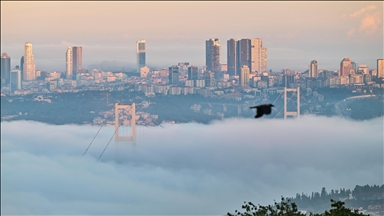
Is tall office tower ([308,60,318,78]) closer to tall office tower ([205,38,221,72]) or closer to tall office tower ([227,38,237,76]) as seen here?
tall office tower ([227,38,237,76])

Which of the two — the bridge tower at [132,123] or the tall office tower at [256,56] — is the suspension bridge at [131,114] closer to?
the bridge tower at [132,123]

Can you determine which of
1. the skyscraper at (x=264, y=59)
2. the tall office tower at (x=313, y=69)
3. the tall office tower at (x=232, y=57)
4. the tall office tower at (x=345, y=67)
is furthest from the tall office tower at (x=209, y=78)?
the tall office tower at (x=345, y=67)

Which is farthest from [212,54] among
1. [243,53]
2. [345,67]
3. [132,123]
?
[345,67]

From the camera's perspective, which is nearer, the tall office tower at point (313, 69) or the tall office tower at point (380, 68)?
the tall office tower at point (380, 68)

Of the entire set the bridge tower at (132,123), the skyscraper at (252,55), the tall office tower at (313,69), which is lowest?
the bridge tower at (132,123)

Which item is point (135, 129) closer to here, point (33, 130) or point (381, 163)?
point (33, 130)

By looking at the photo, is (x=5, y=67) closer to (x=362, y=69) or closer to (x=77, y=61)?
(x=77, y=61)

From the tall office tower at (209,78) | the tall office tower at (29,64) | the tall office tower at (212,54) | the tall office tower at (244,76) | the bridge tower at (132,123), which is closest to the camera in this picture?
the bridge tower at (132,123)
